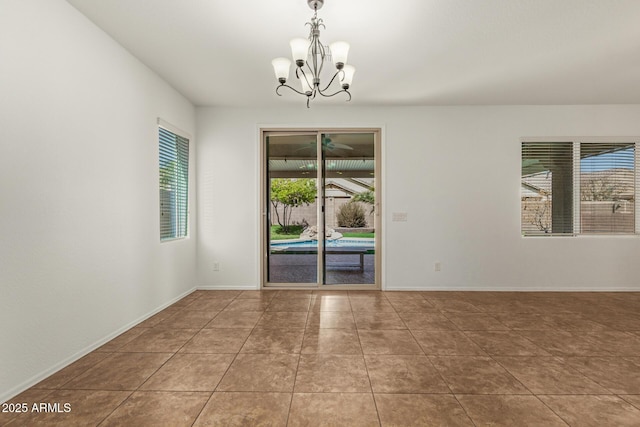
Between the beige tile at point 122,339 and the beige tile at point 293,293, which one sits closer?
the beige tile at point 122,339

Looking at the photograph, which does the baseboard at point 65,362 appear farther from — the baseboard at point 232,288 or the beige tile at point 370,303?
the beige tile at point 370,303

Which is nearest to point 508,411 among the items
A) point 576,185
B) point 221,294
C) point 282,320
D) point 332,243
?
point 282,320

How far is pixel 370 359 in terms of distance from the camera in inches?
92.1

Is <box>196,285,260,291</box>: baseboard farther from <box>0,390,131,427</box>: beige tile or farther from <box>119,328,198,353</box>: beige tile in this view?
<box>0,390,131,427</box>: beige tile

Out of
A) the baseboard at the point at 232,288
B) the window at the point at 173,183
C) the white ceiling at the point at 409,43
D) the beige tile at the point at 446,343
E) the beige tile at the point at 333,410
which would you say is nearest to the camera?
the beige tile at the point at 333,410

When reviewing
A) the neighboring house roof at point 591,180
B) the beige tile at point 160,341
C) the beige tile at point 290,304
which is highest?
the neighboring house roof at point 591,180

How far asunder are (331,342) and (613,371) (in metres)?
1.98

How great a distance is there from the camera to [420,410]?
5.74 ft

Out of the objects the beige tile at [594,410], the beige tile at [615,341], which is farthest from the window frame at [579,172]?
the beige tile at [594,410]

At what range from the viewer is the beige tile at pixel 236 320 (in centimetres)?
303

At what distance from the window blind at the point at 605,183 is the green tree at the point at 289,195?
377 cm

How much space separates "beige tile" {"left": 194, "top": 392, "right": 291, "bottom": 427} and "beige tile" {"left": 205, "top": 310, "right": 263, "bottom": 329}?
1154mm

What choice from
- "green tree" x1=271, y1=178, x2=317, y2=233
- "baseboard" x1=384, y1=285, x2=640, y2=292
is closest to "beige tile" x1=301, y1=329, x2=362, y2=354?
"baseboard" x1=384, y1=285, x2=640, y2=292

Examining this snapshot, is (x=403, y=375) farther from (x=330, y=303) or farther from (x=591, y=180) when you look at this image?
(x=591, y=180)
